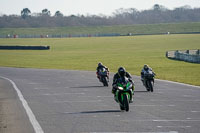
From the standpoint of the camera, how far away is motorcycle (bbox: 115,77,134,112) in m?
18.3

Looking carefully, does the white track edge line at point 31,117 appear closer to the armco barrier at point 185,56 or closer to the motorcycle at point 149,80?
the motorcycle at point 149,80

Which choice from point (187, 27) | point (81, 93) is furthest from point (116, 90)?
point (187, 27)

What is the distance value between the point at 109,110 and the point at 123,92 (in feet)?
3.20

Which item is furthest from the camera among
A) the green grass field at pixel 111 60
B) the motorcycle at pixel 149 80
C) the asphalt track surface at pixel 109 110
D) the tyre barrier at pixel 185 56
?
the tyre barrier at pixel 185 56

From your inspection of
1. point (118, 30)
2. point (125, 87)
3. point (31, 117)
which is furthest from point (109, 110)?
point (118, 30)

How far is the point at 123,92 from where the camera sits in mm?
18438

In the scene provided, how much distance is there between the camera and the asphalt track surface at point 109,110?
1468 centimetres

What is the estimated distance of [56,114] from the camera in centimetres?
1797

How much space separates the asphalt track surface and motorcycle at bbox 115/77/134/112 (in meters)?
0.32

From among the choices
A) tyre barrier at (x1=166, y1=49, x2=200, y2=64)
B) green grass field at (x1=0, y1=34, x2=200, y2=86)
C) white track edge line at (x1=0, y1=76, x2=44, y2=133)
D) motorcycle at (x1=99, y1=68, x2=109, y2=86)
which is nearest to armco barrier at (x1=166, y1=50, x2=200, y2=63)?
tyre barrier at (x1=166, y1=49, x2=200, y2=64)

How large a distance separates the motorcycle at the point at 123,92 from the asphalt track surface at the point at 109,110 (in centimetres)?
32

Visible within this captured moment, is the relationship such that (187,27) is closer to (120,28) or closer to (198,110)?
(120,28)

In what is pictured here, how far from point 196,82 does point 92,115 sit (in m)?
17.2

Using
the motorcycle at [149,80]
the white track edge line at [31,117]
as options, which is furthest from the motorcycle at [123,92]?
the motorcycle at [149,80]
